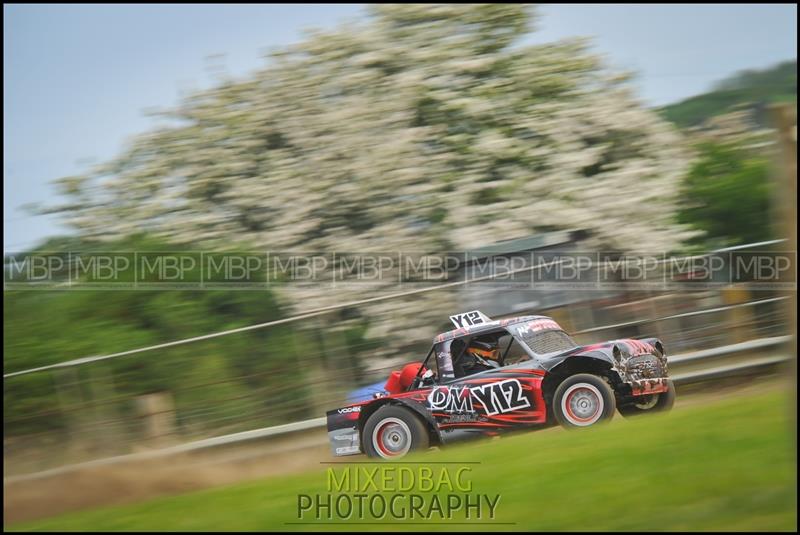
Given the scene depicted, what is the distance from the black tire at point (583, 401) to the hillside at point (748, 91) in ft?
24.1

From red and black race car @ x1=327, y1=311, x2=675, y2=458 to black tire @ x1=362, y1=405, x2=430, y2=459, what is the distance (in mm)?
11

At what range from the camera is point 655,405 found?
9.14 metres

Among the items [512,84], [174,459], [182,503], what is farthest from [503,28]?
[182,503]

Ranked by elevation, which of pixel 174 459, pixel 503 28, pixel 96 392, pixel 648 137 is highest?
pixel 503 28

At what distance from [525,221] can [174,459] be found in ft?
19.9

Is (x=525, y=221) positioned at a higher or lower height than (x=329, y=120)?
lower

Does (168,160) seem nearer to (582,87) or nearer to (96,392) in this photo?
(96,392)

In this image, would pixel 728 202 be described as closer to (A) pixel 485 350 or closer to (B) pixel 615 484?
(A) pixel 485 350

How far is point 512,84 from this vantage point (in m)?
13.6

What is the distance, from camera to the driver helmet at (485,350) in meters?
9.64

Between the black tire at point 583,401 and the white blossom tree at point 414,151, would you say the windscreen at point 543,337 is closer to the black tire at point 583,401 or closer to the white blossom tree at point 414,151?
the black tire at point 583,401

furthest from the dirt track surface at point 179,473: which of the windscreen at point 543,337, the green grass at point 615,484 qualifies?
the green grass at point 615,484

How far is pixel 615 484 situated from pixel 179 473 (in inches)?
260

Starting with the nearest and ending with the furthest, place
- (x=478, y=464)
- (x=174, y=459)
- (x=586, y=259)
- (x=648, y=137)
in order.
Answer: (x=478, y=464) → (x=174, y=459) → (x=586, y=259) → (x=648, y=137)
